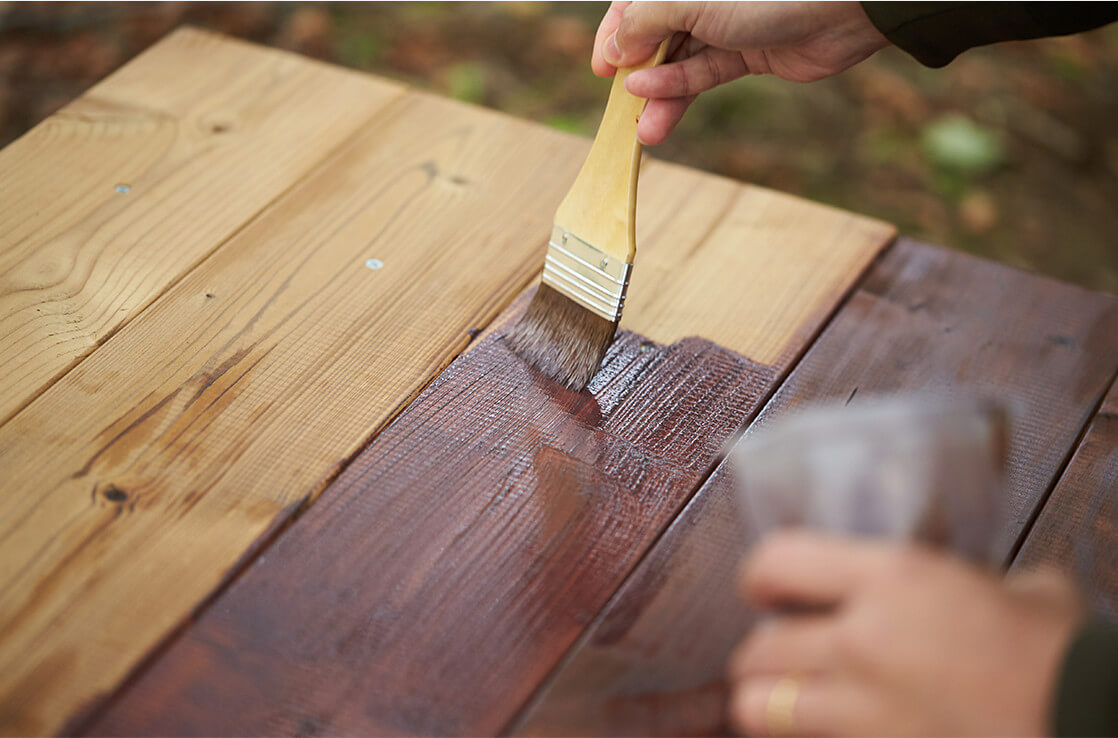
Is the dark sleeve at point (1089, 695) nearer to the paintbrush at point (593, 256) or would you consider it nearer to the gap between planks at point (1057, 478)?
the gap between planks at point (1057, 478)

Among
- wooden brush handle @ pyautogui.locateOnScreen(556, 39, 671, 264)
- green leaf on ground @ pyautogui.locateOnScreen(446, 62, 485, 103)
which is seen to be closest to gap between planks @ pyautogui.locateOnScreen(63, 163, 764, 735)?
wooden brush handle @ pyautogui.locateOnScreen(556, 39, 671, 264)

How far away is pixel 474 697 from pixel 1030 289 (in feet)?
2.57

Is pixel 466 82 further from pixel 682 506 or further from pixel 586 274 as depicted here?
pixel 682 506

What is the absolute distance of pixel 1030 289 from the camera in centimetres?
113

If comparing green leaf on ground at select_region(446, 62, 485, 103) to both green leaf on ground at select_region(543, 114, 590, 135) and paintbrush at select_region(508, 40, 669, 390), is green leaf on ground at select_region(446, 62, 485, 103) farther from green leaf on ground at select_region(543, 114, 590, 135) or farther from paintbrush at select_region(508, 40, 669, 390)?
paintbrush at select_region(508, 40, 669, 390)

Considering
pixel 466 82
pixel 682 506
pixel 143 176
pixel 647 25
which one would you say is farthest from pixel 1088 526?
pixel 466 82

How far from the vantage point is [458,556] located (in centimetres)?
80

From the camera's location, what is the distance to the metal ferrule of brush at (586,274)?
3.17 ft

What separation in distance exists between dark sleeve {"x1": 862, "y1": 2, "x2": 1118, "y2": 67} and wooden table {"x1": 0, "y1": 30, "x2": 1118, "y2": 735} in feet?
0.78

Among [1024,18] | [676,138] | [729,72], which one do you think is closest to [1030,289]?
[1024,18]

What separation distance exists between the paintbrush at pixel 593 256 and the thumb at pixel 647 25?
0.5 inches

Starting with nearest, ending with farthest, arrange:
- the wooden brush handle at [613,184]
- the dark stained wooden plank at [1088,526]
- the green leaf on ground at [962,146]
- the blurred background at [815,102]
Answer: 1. the dark stained wooden plank at [1088,526]
2. the wooden brush handle at [613,184]
3. the blurred background at [815,102]
4. the green leaf on ground at [962,146]

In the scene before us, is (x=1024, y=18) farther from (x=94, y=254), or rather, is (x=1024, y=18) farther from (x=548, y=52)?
(x=548, y=52)

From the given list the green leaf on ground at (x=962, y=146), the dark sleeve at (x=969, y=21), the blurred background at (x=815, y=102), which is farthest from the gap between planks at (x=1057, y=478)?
the green leaf on ground at (x=962, y=146)
